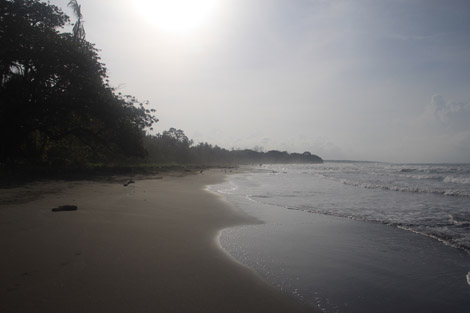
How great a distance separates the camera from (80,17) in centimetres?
2167

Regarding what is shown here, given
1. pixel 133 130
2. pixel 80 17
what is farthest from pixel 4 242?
pixel 80 17

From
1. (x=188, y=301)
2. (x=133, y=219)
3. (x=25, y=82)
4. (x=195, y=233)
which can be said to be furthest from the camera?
(x=25, y=82)

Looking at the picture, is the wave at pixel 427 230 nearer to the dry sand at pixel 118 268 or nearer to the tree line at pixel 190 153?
the dry sand at pixel 118 268

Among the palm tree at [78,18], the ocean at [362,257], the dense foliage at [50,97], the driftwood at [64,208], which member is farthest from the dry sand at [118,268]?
the palm tree at [78,18]

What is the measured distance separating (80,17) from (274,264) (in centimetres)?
2575

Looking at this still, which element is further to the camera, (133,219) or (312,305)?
(133,219)

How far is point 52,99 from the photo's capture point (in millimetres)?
14531

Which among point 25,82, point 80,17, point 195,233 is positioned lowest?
point 195,233

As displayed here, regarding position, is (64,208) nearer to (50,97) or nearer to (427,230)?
(427,230)

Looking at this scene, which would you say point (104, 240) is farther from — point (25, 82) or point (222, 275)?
point (25, 82)

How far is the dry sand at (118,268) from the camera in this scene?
253 cm

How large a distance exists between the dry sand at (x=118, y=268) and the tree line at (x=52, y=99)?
10504 mm

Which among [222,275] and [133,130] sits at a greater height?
[133,130]

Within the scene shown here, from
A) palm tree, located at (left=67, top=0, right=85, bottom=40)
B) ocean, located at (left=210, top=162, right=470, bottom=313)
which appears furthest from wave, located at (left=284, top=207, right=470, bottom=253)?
palm tree, located at (left=67, top=0, right=85, bottom=40)
